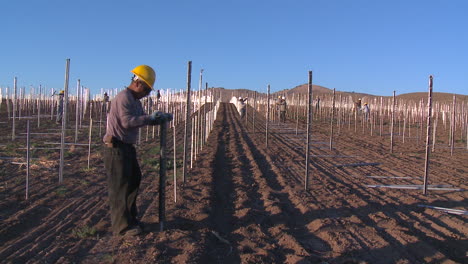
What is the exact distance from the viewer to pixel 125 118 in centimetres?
407

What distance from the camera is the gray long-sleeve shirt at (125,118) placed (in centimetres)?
408

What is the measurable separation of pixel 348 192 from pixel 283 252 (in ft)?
10.4

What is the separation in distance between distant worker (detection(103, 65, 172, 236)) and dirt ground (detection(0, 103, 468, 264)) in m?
0.20

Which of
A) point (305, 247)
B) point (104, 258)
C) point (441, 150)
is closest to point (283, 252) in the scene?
point (305, 247)

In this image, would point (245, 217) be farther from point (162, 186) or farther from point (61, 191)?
point (61, 191)

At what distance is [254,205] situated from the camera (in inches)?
233

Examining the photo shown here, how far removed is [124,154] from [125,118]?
0.40m

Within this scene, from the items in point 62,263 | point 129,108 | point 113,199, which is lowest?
point 62,263

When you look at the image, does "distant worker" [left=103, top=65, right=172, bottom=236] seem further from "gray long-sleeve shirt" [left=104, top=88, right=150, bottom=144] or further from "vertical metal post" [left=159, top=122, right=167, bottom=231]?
"vertical metal post" [left=159, top=122, right=167, bottom=231]

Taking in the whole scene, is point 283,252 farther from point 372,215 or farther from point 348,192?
point 348,192

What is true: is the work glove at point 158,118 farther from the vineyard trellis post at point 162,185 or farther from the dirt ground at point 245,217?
the dirt ground at point 245,217

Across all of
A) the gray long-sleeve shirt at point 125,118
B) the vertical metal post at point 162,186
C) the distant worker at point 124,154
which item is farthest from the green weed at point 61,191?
the gray long-sleeve shirt at point 125,118

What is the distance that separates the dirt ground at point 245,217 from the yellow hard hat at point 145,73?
157 cm

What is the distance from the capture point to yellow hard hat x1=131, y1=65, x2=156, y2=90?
4.23 meters
